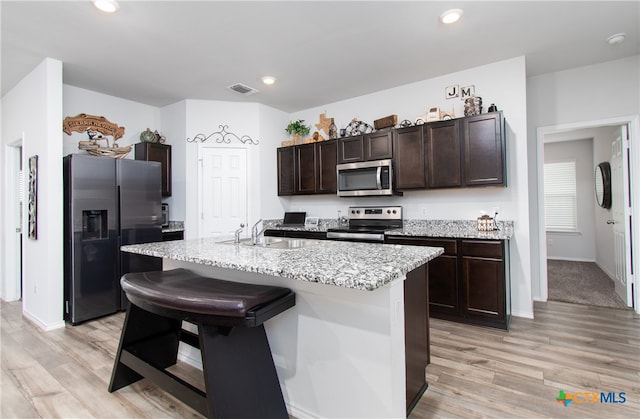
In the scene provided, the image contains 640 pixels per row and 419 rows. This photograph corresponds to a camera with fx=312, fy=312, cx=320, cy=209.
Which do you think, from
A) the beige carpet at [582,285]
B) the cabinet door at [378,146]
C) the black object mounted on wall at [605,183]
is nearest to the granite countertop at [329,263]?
the cabinet door at [378,146]

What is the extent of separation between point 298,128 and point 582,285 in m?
4.53

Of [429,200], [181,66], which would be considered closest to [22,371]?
[181,66]

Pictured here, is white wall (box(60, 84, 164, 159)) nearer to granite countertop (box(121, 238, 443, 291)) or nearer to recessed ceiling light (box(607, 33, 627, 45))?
granite countertop (box(121, 238, 443, 291))

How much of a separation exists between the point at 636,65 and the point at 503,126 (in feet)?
5.14

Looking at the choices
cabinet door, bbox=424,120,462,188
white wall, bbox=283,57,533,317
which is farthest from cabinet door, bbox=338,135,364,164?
cabinet door, bbox=424,120,462,188

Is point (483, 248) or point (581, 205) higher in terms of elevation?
point (581, 205)

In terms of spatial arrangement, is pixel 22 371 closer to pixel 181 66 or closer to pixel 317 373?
pixel 317 373

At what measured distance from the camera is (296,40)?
2.83 m

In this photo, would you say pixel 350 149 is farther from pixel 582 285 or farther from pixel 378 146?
pixel 582 285

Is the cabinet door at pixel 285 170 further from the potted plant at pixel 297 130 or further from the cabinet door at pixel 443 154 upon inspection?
the cabinet door at pixel 443 154

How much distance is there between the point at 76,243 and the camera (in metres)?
3.12

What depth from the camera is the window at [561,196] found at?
601 cm

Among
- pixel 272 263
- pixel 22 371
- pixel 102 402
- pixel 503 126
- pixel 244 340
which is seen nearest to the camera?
pixel 272 263

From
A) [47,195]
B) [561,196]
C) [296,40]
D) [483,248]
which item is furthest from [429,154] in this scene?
[561,196]
